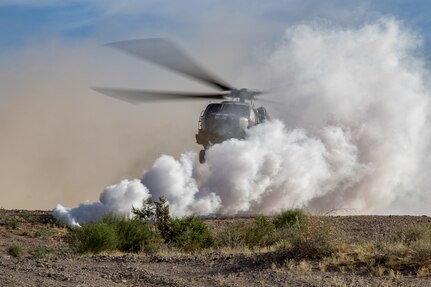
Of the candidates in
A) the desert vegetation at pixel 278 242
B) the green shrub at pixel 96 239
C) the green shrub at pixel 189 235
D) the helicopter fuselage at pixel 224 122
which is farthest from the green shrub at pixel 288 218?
the helicopter fuselage at pixel 224 122

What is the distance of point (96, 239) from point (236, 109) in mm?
18852

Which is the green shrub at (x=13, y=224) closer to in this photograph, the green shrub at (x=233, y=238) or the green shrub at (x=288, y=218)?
the green shrub at (x=233, y=238)

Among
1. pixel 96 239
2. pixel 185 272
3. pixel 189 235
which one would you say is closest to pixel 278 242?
pixel 189 235

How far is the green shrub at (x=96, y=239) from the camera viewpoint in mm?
27078

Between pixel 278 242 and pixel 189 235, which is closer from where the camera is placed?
pixel 278 242

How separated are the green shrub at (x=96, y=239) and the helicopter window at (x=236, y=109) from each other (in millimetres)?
17342

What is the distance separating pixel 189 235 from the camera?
29.8m

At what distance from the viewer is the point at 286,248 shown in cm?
2212

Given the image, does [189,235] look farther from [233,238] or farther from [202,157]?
[202,157]

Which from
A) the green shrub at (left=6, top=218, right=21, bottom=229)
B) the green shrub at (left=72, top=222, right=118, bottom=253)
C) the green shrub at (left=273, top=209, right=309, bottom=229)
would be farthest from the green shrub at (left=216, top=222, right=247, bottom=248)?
the green shrub at (left=6, top=218, right=21, bottom=229)

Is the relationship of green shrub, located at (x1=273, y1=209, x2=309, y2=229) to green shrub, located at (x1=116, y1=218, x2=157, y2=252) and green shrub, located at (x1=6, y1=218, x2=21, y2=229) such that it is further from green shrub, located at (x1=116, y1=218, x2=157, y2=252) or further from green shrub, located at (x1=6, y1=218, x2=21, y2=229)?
green shrub, located at (x1=6, y1=218, x2=21, y2=229)

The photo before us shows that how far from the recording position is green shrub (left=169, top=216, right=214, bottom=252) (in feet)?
94.7

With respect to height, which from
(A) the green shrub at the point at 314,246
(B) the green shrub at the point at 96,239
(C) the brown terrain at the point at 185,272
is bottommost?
(C) the brown terrain at the point at 185,272

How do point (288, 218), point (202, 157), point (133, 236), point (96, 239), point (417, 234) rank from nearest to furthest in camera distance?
point (417, 234)
point (96, 239)
point (133, 236)
point (288, 218)
point (202, 157)
